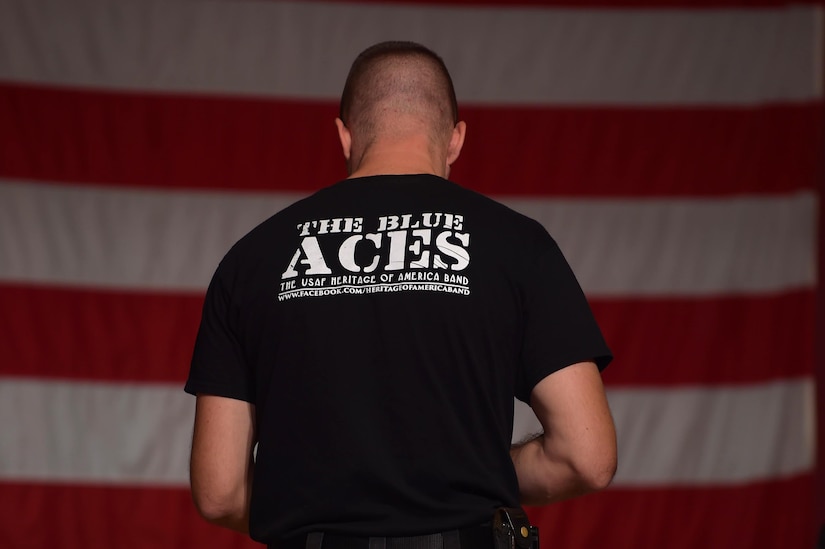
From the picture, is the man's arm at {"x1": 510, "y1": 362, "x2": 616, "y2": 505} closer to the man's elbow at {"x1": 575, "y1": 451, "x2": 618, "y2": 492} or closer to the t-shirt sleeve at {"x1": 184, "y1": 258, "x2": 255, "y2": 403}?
the man's elbow at {"x1": 575, "y1": 451, "x2": 618, "y2": 492}

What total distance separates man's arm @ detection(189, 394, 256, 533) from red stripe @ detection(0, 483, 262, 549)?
1.33 meters

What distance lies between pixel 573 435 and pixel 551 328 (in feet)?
0.40

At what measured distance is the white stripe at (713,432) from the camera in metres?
2.54

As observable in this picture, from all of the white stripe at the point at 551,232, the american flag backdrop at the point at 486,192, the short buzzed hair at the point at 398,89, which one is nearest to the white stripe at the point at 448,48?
the american flag backdrop at the point at 486,192

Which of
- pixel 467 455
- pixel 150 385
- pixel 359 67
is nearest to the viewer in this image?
pixel 467 455

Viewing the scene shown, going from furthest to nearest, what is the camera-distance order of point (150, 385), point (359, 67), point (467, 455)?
point (150, 385), point (359, 67), point (467, 455)

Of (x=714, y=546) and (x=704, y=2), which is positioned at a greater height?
(x=704, y=2)

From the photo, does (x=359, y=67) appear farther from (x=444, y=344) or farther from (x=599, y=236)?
(x=599, y=236)

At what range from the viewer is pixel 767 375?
257 centimetres

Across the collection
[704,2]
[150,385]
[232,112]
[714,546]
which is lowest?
[714,546]

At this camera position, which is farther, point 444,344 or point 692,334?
Answer: point 692,334

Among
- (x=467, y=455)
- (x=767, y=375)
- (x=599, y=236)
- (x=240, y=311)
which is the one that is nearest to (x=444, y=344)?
(x=467, y=455)

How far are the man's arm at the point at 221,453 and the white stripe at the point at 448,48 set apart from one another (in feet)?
4.75

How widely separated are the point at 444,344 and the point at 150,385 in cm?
155
